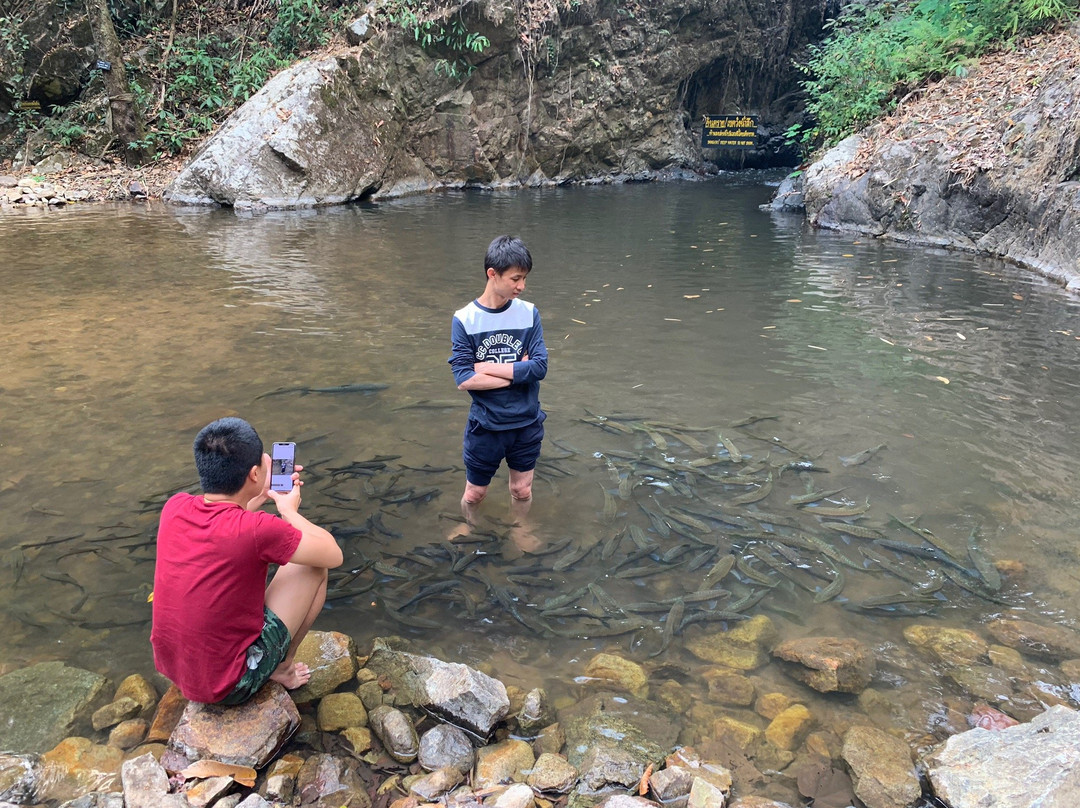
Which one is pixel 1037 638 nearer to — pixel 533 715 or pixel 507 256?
pixel 533 715

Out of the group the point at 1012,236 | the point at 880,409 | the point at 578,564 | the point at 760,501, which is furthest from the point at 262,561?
the point at 1012,236

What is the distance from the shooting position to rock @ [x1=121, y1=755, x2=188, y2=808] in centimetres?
223

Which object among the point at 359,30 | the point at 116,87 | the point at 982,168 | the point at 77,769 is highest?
the point at 359,30

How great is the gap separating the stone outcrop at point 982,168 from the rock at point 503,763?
9.41 m

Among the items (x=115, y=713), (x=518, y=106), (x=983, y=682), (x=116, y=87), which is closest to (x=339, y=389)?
(x=115, y=713)

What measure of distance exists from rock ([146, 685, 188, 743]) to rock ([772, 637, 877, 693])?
2.47 metres

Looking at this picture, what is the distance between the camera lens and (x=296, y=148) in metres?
16.1

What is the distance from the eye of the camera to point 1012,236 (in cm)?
1038

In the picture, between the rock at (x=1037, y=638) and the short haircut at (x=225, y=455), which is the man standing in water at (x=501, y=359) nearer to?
the short haircut at (x=225, y=455)

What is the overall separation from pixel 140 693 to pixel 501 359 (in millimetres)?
2089

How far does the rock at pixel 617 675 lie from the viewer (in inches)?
115

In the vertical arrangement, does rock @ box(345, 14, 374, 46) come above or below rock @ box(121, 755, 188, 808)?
above

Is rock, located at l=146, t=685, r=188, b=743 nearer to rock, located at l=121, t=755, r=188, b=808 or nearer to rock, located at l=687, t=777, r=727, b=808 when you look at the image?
rock, located at l=121, t=755, r=188, b=808

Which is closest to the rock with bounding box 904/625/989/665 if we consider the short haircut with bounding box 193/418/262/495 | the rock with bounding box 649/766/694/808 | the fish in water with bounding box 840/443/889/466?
the rock with bounding box 649/766/694/808
